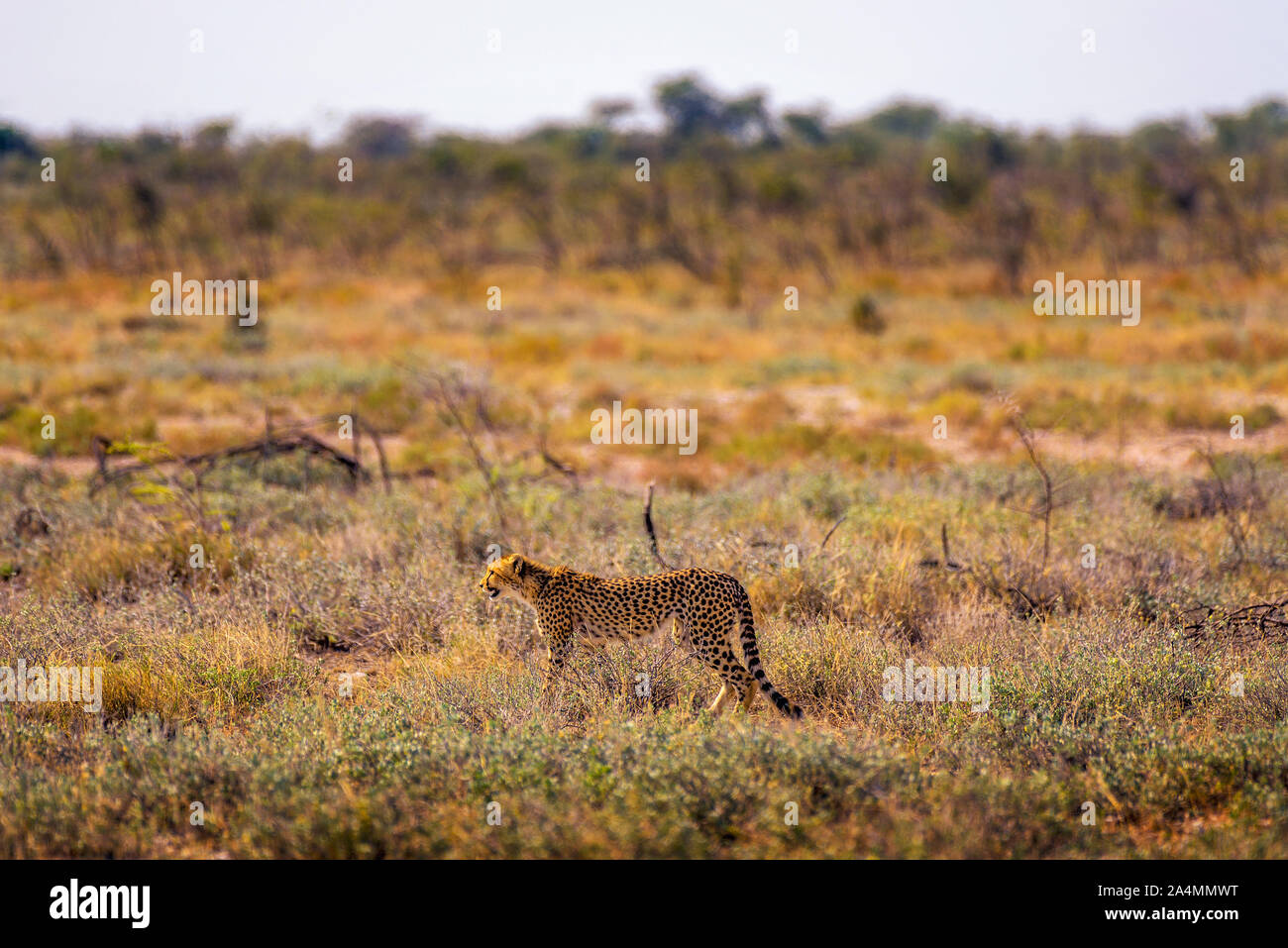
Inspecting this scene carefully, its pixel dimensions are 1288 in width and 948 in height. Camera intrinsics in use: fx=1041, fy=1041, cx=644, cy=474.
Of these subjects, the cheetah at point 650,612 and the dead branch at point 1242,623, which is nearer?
the cheetah at point 650,612

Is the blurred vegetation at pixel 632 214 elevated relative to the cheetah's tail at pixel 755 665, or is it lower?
elevated

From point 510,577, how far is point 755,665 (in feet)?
4.50

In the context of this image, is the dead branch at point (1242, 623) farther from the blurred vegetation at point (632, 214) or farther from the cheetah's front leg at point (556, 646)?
the blurred vegetation at point (632, 214)

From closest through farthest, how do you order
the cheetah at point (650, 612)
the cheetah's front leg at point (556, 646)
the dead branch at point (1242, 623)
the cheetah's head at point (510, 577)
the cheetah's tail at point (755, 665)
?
the cheetah's tail at point (755, 665) < the cheetah at point (650, 612) < the cheetah's front leg at point (556, 646) < the cheetah's head at point (510, 577) < the dead branch at point (1242, 623)

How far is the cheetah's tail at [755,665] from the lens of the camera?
15.4 ft

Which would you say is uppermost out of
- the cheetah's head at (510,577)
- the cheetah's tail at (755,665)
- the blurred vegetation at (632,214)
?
the blurred vegetation at (632,214)

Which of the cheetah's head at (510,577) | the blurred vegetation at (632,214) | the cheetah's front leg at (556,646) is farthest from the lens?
the blurred vegetation at (632,214)

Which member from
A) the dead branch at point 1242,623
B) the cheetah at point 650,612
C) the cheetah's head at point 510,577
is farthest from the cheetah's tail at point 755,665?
the dead branch at point 1242,623

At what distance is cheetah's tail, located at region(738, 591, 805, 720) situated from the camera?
469 centimetres

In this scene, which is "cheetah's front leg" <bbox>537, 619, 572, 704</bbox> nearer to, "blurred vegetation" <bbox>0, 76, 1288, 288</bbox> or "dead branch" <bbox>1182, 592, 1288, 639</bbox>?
"dead branch" <bbox>1182, 592, 1288, 639</bbox>

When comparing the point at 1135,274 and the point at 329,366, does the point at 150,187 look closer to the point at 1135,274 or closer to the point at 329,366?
the point at 329,366

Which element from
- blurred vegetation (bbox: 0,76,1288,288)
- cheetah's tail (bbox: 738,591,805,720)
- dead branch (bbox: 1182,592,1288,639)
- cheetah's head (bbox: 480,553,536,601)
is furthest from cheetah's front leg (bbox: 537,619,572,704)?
blurred vegetation (bbox: 0,76,1288,288)

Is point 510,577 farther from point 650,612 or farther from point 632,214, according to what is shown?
point 632,214
